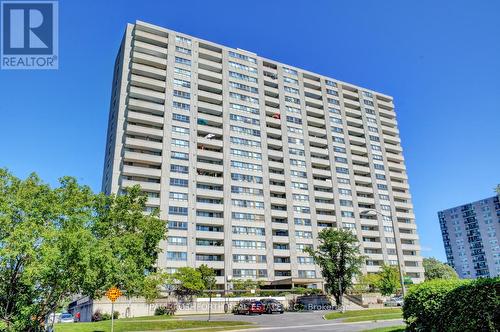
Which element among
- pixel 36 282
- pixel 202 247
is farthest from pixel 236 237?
pixel 36 282

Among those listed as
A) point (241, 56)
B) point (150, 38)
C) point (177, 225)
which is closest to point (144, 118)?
point (150, 38)

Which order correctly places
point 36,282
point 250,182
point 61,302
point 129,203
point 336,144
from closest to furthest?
point 36,282 → point 61,302 → point 129,203 → point 250,182 → point 336,144

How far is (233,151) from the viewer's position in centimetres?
8262

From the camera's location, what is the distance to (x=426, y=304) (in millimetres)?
15336

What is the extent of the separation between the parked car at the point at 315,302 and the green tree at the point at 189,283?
15.3m

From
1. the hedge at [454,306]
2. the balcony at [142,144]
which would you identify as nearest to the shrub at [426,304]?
the hedge at [454,306]

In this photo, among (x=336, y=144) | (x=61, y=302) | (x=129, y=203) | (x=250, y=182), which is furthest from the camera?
(x=336, y=144)

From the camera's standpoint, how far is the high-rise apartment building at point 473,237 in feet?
499

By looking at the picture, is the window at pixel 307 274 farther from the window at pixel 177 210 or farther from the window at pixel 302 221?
the window at pixel 177 210

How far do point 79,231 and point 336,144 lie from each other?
87121 millimetres

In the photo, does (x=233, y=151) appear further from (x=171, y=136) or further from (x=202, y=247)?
(x=202, y=247)

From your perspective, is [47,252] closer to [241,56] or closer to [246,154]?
[246,154]

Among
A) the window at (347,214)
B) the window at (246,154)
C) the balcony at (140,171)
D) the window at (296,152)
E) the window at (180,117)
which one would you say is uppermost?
the window at (180,117)

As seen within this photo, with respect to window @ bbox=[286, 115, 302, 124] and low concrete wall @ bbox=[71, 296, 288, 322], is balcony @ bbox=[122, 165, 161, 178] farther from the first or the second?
window @ bbox=[286, 115, 302, 124]
